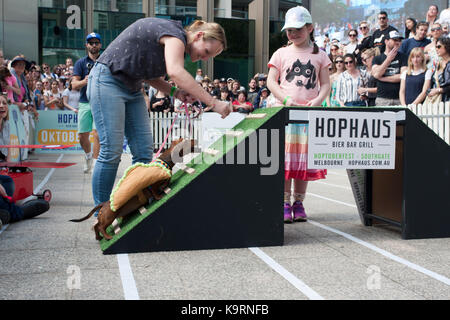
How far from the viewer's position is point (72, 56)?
84.9 feet

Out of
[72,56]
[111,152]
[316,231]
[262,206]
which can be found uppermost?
[72,56]

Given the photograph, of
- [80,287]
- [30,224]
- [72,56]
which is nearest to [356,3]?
[72,56]

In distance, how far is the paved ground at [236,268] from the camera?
2.85 meters

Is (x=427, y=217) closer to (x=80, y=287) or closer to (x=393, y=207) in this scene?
(x=393, y=207)

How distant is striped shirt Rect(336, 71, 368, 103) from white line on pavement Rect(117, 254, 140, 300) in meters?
7.59

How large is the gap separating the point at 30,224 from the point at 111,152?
127 centimetres

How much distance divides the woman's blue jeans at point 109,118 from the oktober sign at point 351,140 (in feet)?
4.68

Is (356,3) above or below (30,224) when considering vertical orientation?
above

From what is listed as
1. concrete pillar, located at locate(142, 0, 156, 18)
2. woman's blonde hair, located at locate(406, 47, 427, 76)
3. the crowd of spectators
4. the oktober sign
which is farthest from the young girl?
concrete pillar, located at locate(142, 0, 156, 18)

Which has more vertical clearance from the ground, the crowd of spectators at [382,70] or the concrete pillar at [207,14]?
the concrete pillar at [207,14]

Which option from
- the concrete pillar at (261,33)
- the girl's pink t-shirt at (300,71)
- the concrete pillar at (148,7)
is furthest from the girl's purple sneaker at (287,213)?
the concrete pillar at (261,33)

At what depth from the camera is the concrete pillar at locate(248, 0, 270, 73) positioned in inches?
1161

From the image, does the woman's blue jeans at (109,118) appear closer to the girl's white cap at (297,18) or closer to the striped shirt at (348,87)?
the girl's white cap at (297,18)
